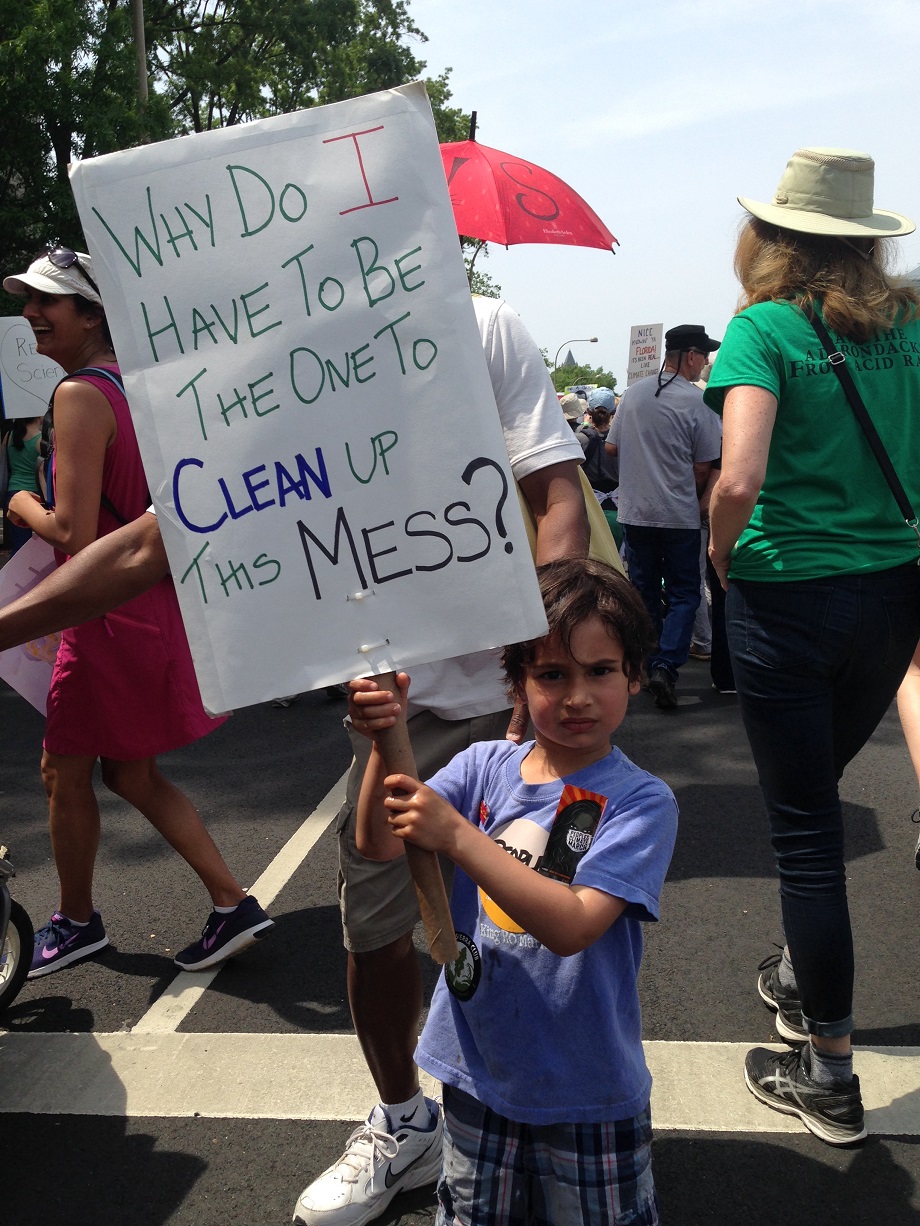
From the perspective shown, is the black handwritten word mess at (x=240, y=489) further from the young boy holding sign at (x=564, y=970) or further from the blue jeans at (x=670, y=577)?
the blue jeans at (x=670, y=577)

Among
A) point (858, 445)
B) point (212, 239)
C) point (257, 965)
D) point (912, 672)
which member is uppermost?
point (212, 239)

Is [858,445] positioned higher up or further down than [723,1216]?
higher up

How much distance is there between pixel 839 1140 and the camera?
103 inches

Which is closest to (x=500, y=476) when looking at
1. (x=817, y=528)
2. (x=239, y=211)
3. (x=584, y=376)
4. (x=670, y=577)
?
(x=239, y=211)

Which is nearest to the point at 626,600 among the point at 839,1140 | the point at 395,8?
the point at 839,1140

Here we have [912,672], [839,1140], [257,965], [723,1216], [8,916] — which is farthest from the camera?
[257,965]

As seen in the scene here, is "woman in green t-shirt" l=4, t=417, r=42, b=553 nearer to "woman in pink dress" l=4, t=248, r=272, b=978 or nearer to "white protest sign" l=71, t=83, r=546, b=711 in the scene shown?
"woman in pink dress" l=4, t=248, r=272, b=978

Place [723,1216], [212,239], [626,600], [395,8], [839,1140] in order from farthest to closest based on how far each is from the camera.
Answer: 1. [395,8]
2. [839,1140]
3. [723,1216]
4. [626,600]
5. [212,239]

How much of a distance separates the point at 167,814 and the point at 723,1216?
1948mm

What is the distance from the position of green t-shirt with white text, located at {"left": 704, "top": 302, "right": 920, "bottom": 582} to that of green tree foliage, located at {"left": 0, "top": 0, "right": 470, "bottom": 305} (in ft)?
55.3

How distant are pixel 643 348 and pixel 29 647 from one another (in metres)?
17.5

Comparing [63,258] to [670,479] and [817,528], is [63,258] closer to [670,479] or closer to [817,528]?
[817,528]

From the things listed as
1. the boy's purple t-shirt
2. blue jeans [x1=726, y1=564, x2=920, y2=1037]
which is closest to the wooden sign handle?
the boy's purple t-shirt

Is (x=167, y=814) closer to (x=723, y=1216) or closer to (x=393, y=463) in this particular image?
(x=723, y=1216)
